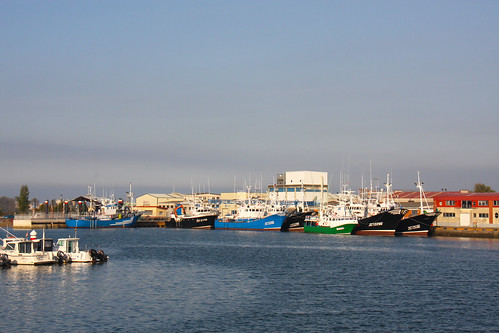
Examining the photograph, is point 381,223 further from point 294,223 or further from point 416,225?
point 294,223

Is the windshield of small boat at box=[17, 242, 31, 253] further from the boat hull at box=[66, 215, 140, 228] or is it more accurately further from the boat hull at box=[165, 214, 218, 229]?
the boat hull at box=[66, 215, 140, 228]

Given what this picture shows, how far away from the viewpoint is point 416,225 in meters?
95.1

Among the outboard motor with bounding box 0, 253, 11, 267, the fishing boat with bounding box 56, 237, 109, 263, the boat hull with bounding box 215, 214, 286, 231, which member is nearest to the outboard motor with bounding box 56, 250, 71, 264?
the fishing boat with bounding box 56, 237, 109, 263

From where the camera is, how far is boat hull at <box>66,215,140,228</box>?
13700cm

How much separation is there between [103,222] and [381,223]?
73.1 m

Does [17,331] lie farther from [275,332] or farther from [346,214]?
[346,214]

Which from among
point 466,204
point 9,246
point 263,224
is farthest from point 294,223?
point 9,246

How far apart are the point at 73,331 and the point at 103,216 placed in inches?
4718

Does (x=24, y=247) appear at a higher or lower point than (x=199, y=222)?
higher

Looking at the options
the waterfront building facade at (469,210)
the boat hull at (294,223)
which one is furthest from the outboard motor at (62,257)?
the boat hull at (294,223)

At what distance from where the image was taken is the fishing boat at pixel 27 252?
160 feet

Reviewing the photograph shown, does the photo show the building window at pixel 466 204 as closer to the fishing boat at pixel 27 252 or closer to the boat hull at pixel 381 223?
the boat hull at pixel 381 223

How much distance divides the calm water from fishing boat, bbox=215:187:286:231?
59.6 m

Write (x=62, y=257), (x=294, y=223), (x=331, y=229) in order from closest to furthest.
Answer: (x=62, y=257)
(x=331, y=229)
(x=294, y=223)
